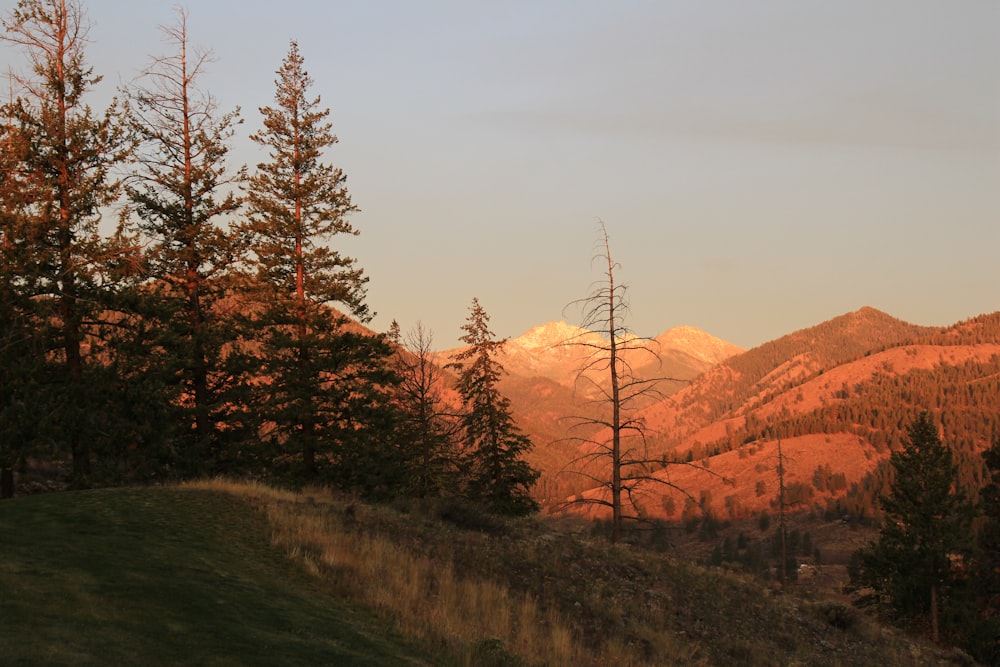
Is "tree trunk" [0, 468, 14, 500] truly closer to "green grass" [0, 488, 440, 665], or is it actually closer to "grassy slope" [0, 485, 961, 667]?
"grassy slope" [0, 485, 961, 667]

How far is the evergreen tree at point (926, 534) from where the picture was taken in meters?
42.3

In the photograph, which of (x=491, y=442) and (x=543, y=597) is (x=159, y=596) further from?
(x=491, y=442)

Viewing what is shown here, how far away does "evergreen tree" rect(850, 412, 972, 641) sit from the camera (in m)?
42.3

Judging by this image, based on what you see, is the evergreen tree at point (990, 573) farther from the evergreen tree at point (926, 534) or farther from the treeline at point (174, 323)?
the treeline at point (174, 323)

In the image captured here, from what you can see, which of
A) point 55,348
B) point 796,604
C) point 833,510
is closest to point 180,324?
point 55,348

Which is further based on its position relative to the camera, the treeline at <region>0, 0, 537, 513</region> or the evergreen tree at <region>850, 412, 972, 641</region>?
the evergreen tree at <region>850, 412, 972, 641</region>

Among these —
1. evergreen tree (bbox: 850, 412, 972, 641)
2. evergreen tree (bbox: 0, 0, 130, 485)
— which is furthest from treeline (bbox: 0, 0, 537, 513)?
evergreen tree (bbox: 850, 412, 972, 641)

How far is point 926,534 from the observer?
4288cm

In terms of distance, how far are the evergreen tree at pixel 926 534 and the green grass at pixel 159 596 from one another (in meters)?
41.7

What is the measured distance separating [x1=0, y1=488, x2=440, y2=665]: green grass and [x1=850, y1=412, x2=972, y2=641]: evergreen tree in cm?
4166

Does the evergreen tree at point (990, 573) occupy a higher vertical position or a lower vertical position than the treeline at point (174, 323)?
lower

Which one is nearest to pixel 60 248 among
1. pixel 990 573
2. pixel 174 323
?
pixel 174 323

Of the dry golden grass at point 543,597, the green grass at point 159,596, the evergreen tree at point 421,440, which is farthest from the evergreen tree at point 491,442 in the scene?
the green grass at point 159,596

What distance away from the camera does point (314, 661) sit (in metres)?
7.88
